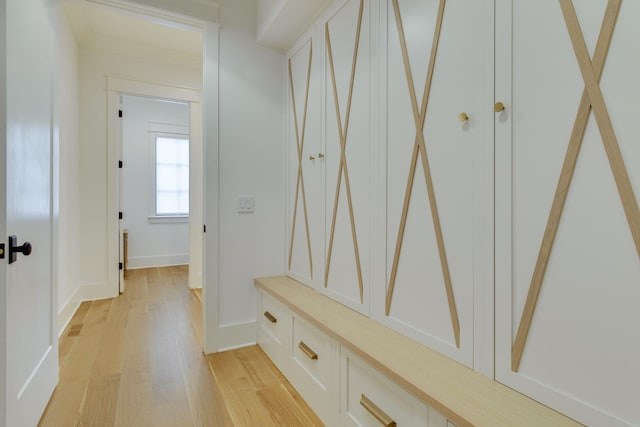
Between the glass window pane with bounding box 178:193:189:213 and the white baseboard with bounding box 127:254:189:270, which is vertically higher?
the glass window pane with bounding box 178:193:189:213

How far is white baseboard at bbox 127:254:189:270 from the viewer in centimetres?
536

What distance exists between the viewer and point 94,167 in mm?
3623

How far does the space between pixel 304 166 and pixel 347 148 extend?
56 centimetres

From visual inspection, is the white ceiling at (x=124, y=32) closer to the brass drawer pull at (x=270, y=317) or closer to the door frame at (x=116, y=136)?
the door frame at (x=116, y=136)

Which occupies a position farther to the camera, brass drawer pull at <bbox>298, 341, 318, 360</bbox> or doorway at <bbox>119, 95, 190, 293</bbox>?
doorway at <bbox>119, 95, 190, 293</bbox>

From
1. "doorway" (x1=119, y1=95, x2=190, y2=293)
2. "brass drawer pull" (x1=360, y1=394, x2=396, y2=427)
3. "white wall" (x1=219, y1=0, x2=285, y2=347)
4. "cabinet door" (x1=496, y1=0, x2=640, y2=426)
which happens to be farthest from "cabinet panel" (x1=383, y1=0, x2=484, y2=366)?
"doorway" (x1=119, y1=95, x2=190, y2=293)

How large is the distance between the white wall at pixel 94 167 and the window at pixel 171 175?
6.36 ft

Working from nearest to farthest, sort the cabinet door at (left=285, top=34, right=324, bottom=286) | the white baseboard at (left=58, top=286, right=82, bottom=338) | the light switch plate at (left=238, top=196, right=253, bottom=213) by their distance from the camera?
the cabinet door at (left=285, top=34, right=324, bottom=286) → the light switch plate at (left=238, top=196, right=253, bottom=213) → the white baseboard at (left=58, top=286, right=82, bottom=338)

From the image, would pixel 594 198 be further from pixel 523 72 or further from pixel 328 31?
pixel 328 31

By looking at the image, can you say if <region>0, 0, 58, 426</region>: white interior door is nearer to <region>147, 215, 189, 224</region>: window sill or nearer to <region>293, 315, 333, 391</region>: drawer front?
<region>293, 315, 333, 391</region>: drawer front

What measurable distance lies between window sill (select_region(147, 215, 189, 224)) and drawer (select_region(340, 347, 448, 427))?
5085 millimetres

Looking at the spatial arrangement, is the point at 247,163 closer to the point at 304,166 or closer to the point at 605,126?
the point at 304,166

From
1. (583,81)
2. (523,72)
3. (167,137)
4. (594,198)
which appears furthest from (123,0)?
(167,137)

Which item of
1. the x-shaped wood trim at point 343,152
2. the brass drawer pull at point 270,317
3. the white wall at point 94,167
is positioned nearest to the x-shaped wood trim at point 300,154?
the x-shaped wood trim at point 343,152
